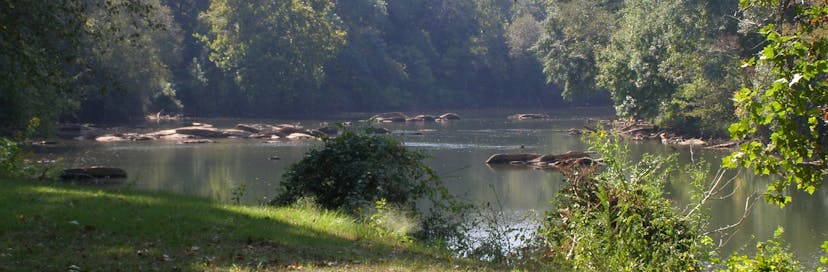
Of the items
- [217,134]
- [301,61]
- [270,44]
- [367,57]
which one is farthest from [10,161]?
[367,57]

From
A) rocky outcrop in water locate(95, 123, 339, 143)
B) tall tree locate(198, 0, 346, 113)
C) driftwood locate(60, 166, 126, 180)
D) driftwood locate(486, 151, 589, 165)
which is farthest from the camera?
tall tree locate(198, 0, 346, 113)

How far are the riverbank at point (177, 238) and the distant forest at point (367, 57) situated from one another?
3250 mm

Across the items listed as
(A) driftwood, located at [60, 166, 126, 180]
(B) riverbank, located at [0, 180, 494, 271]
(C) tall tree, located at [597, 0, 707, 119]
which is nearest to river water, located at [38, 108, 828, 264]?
(A) driftwood, located at [60, 166, 126, 180]

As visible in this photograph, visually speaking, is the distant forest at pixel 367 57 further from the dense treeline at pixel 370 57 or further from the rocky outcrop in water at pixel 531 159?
the rocky outcrop in water at pixel 531 159

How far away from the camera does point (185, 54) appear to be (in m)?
75.6

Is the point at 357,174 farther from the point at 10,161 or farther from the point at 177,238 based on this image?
the point at 10,161

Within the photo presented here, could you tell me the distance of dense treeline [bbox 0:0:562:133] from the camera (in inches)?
2037

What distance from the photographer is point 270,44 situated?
7012 centimetres

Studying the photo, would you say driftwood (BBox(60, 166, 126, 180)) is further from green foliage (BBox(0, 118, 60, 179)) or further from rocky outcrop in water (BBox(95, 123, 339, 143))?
rocky outcrop in water (BBox(95, 123, 339, 143))

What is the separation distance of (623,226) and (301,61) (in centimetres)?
6080

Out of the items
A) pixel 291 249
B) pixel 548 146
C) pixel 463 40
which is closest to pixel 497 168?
pixel 548 146

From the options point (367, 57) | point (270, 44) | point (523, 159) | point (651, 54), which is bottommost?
point (523, 159)

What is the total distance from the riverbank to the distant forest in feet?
10.7

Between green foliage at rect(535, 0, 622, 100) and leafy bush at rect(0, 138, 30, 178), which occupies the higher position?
green foliage at rect(535, 0, 622, 100)
